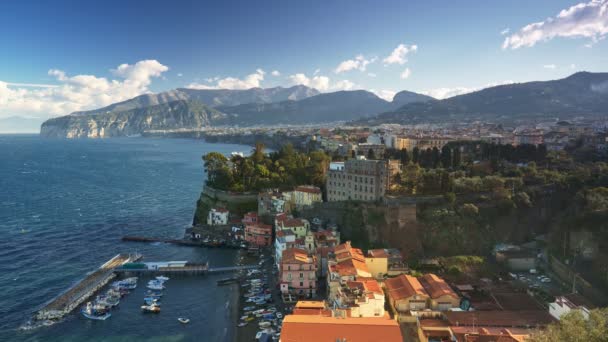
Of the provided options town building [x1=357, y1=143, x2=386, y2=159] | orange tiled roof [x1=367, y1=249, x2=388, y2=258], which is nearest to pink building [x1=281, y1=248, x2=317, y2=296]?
orange tiled roof [x1=367, y1=249, x2=388, y2=258]

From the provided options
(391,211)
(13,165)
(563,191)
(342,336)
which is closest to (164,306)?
(342,336)

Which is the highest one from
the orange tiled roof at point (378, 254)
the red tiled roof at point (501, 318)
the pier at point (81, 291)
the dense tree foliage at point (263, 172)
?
the dense tree foliage at point (263, 172)

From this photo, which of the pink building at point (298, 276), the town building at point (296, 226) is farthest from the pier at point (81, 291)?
the pink building at point (298, 276)

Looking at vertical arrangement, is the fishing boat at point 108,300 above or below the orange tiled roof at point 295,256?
below

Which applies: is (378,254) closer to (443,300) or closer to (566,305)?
(443,300)

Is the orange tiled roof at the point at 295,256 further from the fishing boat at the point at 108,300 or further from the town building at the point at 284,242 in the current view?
the fishing boat at the point at 108,300

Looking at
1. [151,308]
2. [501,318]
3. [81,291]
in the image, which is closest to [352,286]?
[501,318]

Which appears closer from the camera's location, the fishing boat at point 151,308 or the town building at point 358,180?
the fishing boat at point 151,308
